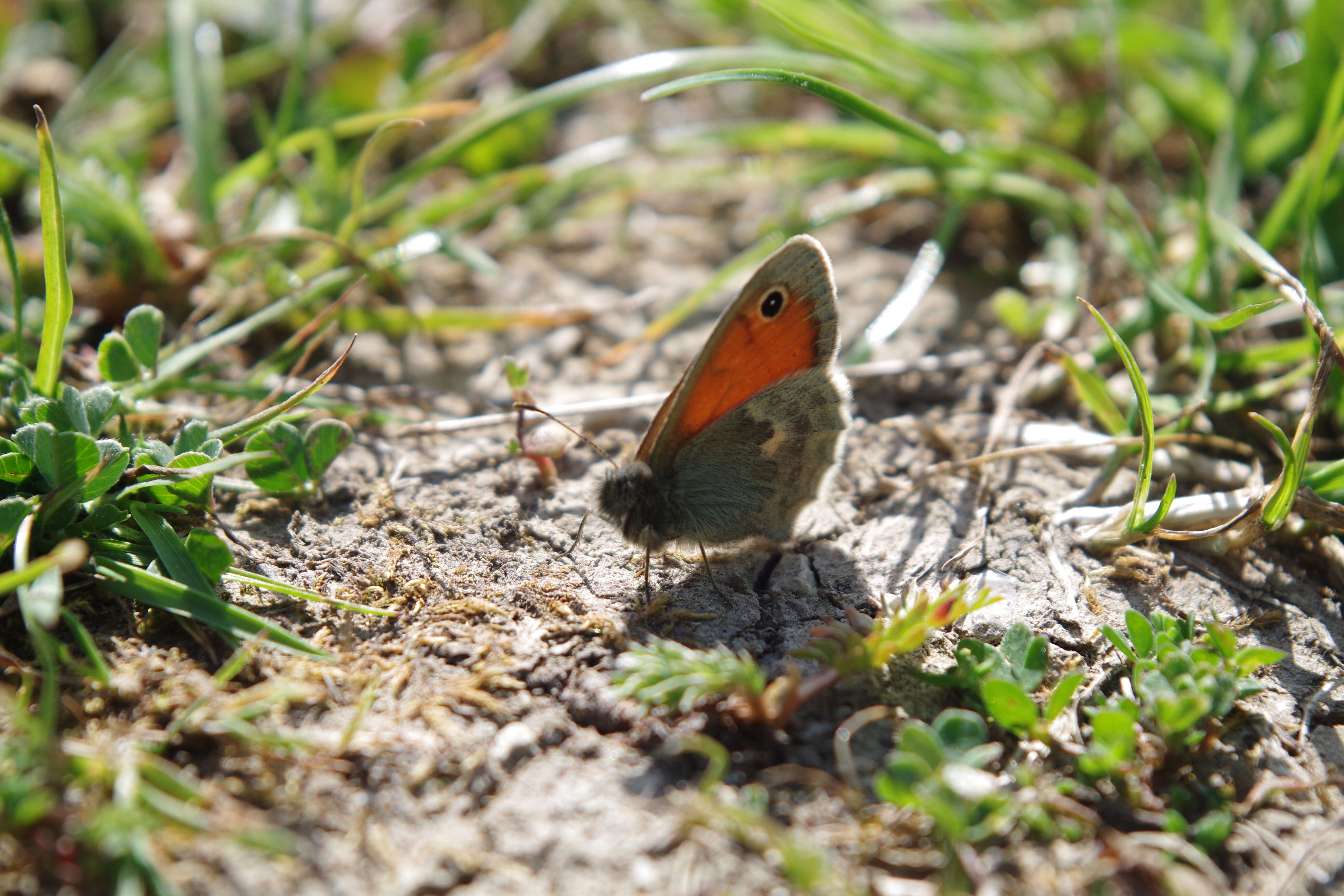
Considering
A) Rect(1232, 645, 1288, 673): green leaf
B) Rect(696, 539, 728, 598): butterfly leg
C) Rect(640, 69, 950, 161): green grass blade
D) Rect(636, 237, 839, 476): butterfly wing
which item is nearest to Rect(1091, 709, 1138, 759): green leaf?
Rect(1232, 645, 1288, 673): green leaf

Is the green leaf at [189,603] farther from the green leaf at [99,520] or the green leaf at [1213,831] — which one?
the green leaf at [1213,831]

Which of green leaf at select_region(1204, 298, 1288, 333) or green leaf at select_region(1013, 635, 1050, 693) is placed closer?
green leaf at select_region(1013, 635, 1050, 693)

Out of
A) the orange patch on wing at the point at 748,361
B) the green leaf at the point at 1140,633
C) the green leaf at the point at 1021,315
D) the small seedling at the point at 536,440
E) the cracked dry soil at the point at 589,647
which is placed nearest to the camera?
the cracked dry soil at the point at 589,647

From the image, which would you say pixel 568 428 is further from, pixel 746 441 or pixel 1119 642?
pixel 1119 642

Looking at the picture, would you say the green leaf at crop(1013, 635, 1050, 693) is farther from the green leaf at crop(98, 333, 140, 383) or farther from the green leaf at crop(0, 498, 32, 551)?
the green leaf at crop(98, 333, 140, 383)

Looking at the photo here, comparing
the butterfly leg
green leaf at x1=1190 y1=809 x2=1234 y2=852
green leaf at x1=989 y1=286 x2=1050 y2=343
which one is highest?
green leaf at x1=989 y1=286 x2=1050 y2=343

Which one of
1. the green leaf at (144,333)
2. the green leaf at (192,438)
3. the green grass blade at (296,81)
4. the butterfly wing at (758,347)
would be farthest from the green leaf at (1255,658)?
the green grass blade at (296,81)

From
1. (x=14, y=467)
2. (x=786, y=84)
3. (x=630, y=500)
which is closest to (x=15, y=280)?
(x=14, y=467)
